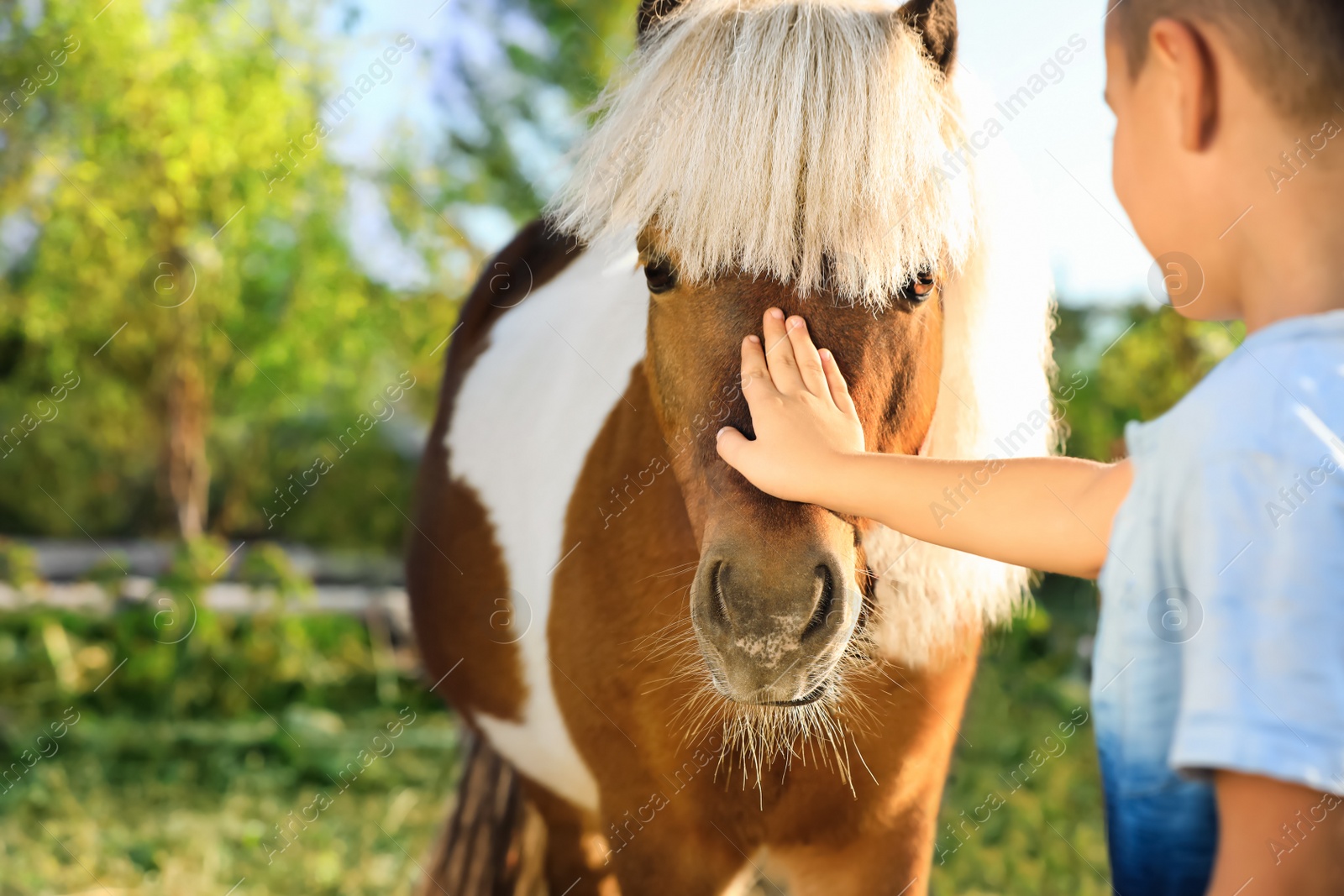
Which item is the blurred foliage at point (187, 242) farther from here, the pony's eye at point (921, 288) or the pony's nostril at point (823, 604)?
the pony's nostril at point (823, 604)

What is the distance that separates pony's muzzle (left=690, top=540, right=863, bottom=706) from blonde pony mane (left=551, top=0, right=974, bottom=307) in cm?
41

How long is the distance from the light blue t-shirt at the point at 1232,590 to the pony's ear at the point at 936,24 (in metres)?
0.99

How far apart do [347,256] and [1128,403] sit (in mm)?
5790

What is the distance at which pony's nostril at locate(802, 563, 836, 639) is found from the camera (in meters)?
1.16

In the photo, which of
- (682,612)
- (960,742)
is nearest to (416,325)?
(960,742)

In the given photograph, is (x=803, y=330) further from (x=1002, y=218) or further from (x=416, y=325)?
(x=416, y=325)

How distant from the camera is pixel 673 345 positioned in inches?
58.6

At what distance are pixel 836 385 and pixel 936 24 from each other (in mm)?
689

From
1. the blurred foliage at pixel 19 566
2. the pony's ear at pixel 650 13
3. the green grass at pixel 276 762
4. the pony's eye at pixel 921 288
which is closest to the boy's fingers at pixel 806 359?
the pony's eye at pixel 921 288

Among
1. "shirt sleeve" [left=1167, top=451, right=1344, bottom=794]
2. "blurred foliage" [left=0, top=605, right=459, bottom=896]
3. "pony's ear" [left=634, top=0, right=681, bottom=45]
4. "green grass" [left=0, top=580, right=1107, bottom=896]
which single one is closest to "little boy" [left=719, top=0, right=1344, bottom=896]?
"shirt sleeve" [left=1167, top=451, right=1344, bottom=794]

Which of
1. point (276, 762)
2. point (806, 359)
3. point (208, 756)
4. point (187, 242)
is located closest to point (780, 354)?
point (806, 359)

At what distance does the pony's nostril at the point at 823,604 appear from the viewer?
3.79ft

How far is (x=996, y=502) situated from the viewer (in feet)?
2.89

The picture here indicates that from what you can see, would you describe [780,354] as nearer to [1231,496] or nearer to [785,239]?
[785,239]
